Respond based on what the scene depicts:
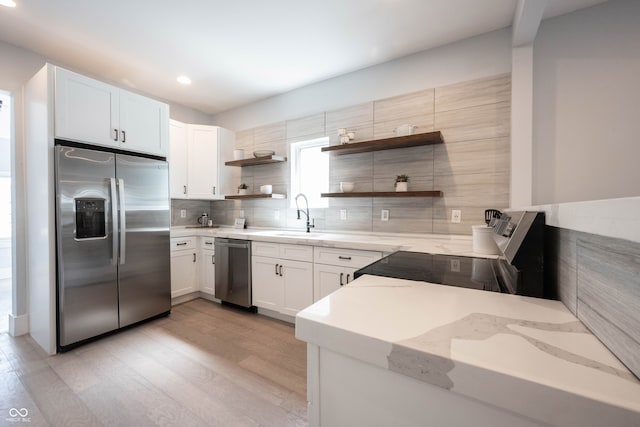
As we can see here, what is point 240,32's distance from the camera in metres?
2.34

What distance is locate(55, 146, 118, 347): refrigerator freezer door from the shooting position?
2166mm

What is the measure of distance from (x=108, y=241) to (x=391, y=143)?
9.20ft

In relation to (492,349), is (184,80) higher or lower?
higher

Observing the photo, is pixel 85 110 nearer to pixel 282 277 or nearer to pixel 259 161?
pixel 259 161

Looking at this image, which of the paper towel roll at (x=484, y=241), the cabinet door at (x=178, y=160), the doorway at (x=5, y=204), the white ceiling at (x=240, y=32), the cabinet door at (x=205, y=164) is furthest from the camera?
the doorway at (x=5, y=204)

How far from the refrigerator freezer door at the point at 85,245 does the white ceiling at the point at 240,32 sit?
1.08 meters

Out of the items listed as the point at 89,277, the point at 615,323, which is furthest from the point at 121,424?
the point at 615,323

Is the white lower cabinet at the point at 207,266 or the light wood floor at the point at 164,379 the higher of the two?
the white lower cabinet at the point at 207,266

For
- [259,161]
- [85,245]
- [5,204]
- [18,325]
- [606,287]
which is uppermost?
[259,161]

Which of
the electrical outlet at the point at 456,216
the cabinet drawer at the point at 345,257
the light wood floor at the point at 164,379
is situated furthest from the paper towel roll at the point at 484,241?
the light wood floor at the point at 164,379

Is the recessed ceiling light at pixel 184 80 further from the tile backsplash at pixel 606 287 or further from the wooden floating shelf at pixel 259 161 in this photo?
the tile backsplash at pixel 606 287

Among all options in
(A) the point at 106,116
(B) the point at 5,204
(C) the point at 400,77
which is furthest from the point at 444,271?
(B) the point at 5,204

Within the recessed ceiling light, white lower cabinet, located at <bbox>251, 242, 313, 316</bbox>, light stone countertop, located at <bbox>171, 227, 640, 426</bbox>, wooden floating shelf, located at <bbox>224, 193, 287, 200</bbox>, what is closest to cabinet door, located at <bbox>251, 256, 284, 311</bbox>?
white lower cabinet, located at <bbox>251, 242, 313, 316</bbox>

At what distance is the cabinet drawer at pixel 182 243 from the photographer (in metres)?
3.21
